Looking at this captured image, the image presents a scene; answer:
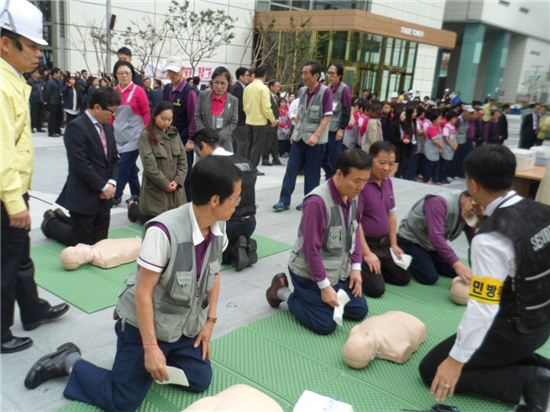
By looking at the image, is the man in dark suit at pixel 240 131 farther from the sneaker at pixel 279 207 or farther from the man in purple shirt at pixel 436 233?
the man in purple shirt at pixel 436 233

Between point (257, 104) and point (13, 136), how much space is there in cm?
563

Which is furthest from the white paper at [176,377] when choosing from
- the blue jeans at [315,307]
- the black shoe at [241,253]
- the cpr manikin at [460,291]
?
the cpr manikin at [460,291]

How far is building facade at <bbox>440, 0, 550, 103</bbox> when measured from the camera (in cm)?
3278

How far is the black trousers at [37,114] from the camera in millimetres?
11458

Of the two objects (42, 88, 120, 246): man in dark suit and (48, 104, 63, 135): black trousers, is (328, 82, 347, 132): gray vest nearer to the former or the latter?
(42, 88, 120, 246): man in dark suit

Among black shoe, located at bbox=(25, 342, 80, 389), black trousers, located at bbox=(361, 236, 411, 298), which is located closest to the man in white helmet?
black shoe, located at bbox=(25, 342, 80, 389)

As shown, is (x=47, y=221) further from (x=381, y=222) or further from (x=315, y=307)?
(x=381, y=222)

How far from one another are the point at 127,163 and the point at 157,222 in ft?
12.0

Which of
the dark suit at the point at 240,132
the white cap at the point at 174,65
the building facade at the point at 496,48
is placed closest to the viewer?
the white cap at the point at 174,65

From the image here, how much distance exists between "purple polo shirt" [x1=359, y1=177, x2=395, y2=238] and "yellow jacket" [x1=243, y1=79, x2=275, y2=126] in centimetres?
390

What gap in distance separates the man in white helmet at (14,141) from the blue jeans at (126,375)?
0.61m

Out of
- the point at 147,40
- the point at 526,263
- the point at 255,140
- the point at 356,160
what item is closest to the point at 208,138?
the point at 356,160

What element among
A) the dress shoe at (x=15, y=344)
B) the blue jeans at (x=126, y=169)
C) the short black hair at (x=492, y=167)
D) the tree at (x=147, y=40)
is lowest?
the dress shoe at (x=15, y=344)

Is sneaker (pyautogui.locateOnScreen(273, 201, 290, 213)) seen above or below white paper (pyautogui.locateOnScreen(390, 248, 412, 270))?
below
